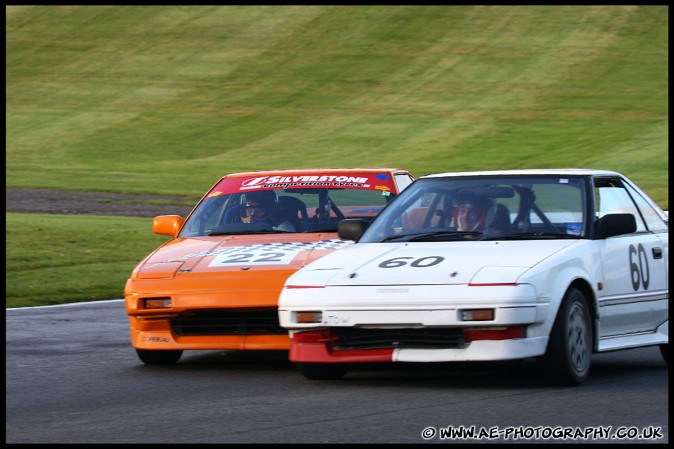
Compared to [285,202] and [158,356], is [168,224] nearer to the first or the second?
[285,202]

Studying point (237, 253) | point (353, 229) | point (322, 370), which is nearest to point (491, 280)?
point (322, 370)

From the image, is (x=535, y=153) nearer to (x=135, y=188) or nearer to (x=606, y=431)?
(x=135, y=188)

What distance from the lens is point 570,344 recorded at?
882 cm

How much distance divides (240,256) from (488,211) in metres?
1.86

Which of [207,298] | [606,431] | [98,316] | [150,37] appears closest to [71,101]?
Result: [150,37]

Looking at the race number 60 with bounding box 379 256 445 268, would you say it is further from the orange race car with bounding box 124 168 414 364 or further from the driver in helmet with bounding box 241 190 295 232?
the driver in helmet with bounding box 241 190 295 232

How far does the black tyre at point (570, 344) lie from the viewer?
8.70 meters

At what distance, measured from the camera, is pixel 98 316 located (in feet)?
45.5

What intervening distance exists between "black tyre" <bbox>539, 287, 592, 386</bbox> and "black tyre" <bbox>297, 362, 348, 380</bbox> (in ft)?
4.38

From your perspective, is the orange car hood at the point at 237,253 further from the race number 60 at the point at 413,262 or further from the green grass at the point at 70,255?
the green grass at the point at 70,255

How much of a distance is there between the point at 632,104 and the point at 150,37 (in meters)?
22.2

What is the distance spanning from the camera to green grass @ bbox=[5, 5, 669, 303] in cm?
4081

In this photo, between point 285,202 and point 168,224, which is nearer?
Answer: point 285,202

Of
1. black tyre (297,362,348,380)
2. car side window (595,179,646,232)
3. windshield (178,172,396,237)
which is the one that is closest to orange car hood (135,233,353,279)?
windshield (178,172,396,237)
